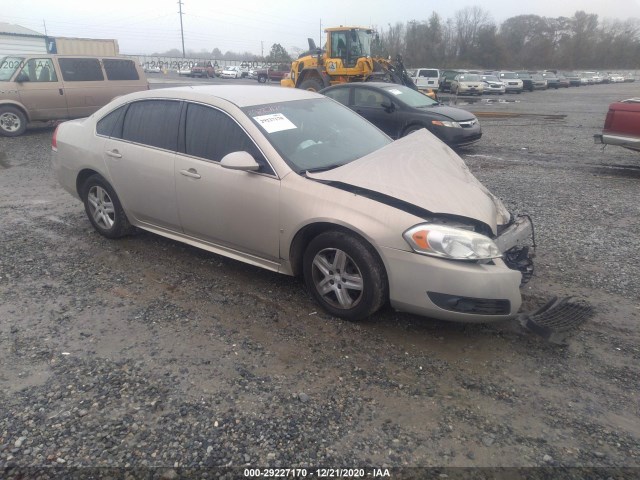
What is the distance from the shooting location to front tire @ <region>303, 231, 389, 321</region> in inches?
132

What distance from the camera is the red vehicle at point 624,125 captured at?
797 centimetres

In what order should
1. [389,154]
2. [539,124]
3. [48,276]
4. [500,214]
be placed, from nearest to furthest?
1. [500,214]
2. [389,154]
3. [48,276]
4. [539,124]

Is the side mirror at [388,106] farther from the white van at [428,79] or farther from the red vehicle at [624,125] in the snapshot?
the white van at [428,79]

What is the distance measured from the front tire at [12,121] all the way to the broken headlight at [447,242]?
40.6 ft

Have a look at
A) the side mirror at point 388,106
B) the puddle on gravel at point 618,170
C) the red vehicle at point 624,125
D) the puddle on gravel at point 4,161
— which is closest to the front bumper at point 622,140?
the red vehicle at point 624,125

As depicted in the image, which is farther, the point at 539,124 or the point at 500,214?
the point at 539,124

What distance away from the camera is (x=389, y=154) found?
4.09 m

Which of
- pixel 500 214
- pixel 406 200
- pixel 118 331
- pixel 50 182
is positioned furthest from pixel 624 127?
pixel 50 182

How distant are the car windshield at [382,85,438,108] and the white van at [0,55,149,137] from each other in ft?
25.3

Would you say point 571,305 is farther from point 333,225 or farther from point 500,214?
point 333,225

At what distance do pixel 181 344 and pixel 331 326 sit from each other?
1.06m

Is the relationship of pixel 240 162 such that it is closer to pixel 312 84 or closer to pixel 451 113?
pixel 451 113

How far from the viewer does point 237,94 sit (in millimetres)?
4387

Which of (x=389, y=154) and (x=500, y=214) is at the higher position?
(x=389, y=154)
